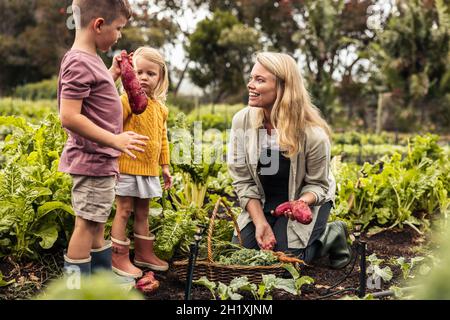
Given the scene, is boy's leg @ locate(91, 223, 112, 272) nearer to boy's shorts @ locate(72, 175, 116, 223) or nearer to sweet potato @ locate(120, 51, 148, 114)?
boy's shorts @ locate(72, 175, 116, 223)

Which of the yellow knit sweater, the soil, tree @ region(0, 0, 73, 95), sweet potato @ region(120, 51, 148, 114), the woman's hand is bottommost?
the soil

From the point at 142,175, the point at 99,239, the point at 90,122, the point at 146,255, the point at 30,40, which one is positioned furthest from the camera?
the point at 30,40

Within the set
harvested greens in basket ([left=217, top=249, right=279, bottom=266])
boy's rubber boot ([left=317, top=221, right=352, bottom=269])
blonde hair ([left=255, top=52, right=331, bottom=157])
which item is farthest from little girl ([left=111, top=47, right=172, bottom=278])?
boy's rubber boot ([left=317, top=221, right=352, bottom=269])

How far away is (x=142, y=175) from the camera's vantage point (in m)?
2.85

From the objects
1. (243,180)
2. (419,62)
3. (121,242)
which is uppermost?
(419,62)

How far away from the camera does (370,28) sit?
25.2 meters

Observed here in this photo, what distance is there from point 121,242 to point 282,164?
1.08m

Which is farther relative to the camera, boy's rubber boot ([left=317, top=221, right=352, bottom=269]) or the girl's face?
boy's rubber boot ([left=317, top=221, right=352, bottom=269])

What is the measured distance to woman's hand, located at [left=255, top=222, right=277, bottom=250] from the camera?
10.3 feet

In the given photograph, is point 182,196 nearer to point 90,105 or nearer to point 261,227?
point 261,227

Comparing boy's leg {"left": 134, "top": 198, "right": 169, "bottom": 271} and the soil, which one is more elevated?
boy's leg {"left": 134, "top": 198, "right": 169, "bottom": 271}

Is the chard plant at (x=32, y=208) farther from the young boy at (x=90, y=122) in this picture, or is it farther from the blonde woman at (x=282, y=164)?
the blonde woman at (x=282, y=164)

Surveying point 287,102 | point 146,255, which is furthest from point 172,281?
point 287,102
